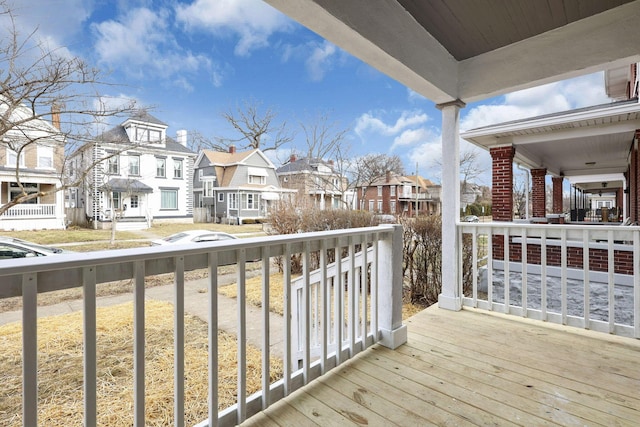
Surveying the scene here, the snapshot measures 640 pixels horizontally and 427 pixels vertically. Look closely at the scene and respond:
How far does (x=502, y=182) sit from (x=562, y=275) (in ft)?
12.9

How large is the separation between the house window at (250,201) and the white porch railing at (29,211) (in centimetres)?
152

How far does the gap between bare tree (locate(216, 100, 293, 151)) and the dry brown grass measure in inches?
78.1

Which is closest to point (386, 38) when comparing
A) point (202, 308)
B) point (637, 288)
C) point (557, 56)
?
point (557, 56)

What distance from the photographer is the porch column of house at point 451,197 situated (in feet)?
9.73

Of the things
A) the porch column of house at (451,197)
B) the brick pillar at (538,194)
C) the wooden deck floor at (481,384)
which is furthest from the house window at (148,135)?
the brick pillar at (538,194)

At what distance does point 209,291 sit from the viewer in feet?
4.22

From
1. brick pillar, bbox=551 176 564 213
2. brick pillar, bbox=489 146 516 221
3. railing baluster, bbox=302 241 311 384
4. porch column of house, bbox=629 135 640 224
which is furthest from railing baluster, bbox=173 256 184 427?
brick pillar, bbox=551 176 564 213

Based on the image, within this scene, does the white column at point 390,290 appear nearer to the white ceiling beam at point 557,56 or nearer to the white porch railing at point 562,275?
the white porch railing at point 562,275

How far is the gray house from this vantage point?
2.62m

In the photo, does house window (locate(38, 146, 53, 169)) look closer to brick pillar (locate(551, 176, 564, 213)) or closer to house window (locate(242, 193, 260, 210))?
house window (locate(242, 193, 260, 210))

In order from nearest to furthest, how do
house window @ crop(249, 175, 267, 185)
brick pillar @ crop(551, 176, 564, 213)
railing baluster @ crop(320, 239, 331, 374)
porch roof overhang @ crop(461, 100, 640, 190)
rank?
railing baluster @ crop(320, 239, 331, 374)
house window @ crop(249, 175, 267, 185)
porch roof overhang @ crop(461, 100, 640, 190)
brick pillar @ crop(551, 176, 564, 213)

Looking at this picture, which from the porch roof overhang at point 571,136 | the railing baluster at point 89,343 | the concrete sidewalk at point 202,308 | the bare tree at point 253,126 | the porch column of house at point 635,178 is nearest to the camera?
the railing baluster at point 89,343

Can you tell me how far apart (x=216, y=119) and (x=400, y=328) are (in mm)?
2698

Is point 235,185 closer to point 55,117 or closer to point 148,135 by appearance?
point 148,135
